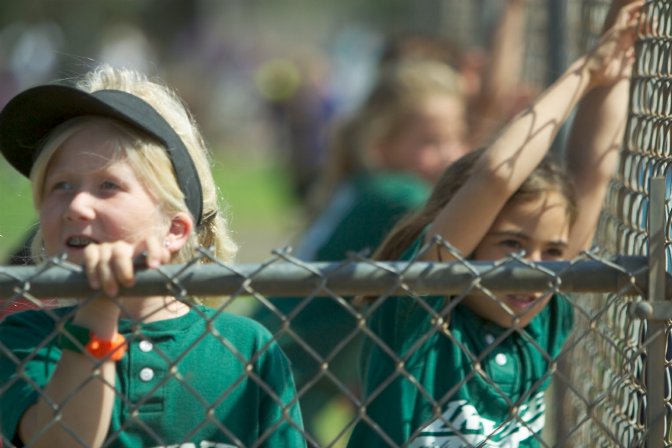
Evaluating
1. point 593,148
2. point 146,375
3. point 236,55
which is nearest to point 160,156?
point 146,375

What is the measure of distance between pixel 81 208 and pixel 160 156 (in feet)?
0.87

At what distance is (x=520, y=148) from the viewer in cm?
318

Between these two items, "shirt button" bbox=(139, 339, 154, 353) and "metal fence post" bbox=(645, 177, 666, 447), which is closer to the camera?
"metal fence post" bbox=(645, 177, 666, 447)

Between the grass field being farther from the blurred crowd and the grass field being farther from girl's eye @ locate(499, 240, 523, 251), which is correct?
girl's eye @ locate(499, 240, 523, 251)

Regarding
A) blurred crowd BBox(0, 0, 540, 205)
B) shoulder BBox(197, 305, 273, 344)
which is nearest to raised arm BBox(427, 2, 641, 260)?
shoulder BBox(197, 305, 273, 344)

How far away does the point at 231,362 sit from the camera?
282cm

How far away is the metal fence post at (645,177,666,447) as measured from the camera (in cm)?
242

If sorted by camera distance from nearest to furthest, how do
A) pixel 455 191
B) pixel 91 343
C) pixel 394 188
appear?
pixel 91 343 → pixel 455 191 → pixel 394 188

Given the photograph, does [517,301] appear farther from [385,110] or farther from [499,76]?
[499,76]

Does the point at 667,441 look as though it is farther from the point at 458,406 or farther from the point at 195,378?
the point at 195,378

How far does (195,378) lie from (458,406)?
72 cm

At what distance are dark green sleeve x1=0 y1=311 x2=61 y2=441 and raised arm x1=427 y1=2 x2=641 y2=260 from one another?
1083 millimetres

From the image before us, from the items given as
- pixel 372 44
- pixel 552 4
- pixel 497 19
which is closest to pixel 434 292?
pixel 552 4

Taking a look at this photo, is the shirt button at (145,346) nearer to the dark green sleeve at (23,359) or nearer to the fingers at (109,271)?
the dark green sleeve at (23,359)
